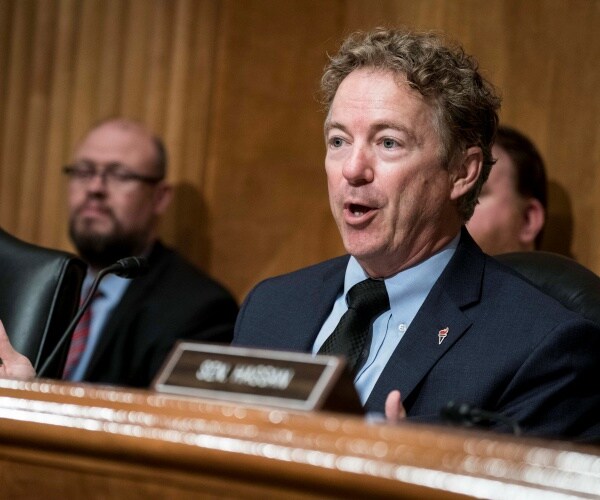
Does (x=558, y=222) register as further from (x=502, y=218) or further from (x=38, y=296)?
(x=38, y=296)

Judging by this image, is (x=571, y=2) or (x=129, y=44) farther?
(x=129, y=44)

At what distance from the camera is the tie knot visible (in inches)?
88.1

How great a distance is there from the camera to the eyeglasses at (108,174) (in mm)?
4254

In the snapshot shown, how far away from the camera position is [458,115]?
7.64 ft

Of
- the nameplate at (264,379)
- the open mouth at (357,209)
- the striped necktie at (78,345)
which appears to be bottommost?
the striped necktie at (78,345)

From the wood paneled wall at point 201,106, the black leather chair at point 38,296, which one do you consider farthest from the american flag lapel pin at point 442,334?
A: the wood paneled wall at point 201,106

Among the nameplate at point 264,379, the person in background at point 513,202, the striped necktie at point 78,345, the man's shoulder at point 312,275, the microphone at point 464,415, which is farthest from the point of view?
the striped necktie at point 78,345

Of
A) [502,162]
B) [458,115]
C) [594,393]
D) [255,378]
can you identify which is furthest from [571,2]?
[255,378]

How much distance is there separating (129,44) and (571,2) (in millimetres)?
1858

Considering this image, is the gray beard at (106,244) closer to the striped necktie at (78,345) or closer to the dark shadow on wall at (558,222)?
the striped necktie at (78,345)

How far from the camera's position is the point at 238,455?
3.59ft

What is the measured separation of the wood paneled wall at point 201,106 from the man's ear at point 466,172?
1.64 m

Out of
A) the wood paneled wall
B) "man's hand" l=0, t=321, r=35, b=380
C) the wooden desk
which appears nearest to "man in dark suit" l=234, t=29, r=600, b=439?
"man's hand" l=0, t=321, r=35, b=380

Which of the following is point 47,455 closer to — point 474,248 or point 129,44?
point 474,248
